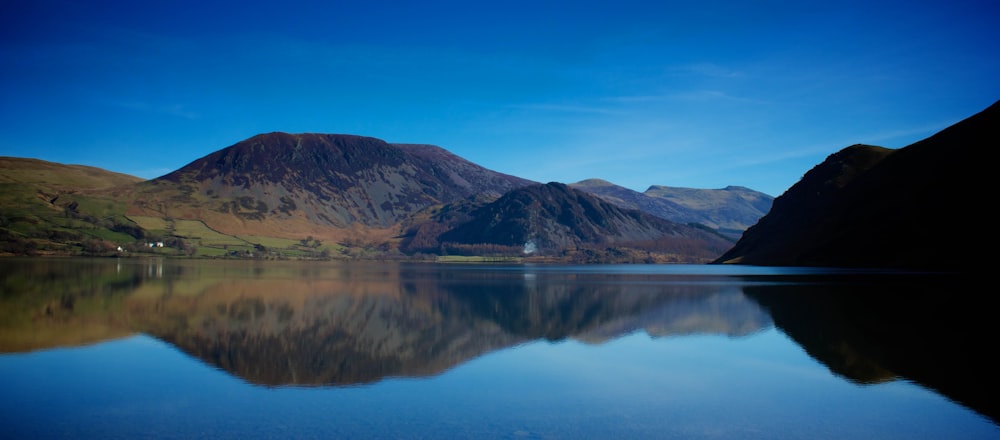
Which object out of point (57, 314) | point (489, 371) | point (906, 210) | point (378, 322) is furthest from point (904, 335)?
point (906, 210)

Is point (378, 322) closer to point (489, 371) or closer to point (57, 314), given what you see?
point (489, 371)

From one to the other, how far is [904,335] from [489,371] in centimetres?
2182

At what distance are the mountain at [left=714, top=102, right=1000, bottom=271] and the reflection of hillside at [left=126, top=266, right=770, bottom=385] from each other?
6844 cm

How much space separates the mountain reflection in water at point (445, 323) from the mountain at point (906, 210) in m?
56.1

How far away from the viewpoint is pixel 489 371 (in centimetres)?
2494

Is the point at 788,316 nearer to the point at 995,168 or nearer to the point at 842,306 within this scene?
the point at 842,306

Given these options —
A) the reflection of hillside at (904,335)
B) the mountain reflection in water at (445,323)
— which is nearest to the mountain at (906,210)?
the mountain reflection in water at (445,323)

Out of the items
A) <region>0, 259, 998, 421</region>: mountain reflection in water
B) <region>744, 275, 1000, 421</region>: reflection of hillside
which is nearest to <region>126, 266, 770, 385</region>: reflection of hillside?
<region>0, 259, 998, 421</region>: mountain reflection in water

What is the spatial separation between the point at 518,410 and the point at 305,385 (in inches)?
295

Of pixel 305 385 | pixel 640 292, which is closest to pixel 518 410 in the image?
pixel 305 385

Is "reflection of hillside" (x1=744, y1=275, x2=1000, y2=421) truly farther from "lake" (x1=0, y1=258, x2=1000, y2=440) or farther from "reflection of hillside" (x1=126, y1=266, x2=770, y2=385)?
"reflection of hillside" (x1=126, y1=266, x2=770, y2=385)

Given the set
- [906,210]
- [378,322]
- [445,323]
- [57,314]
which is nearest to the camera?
[57,314]

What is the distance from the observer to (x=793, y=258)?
152875mm

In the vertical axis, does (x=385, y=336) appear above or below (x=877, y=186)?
below
